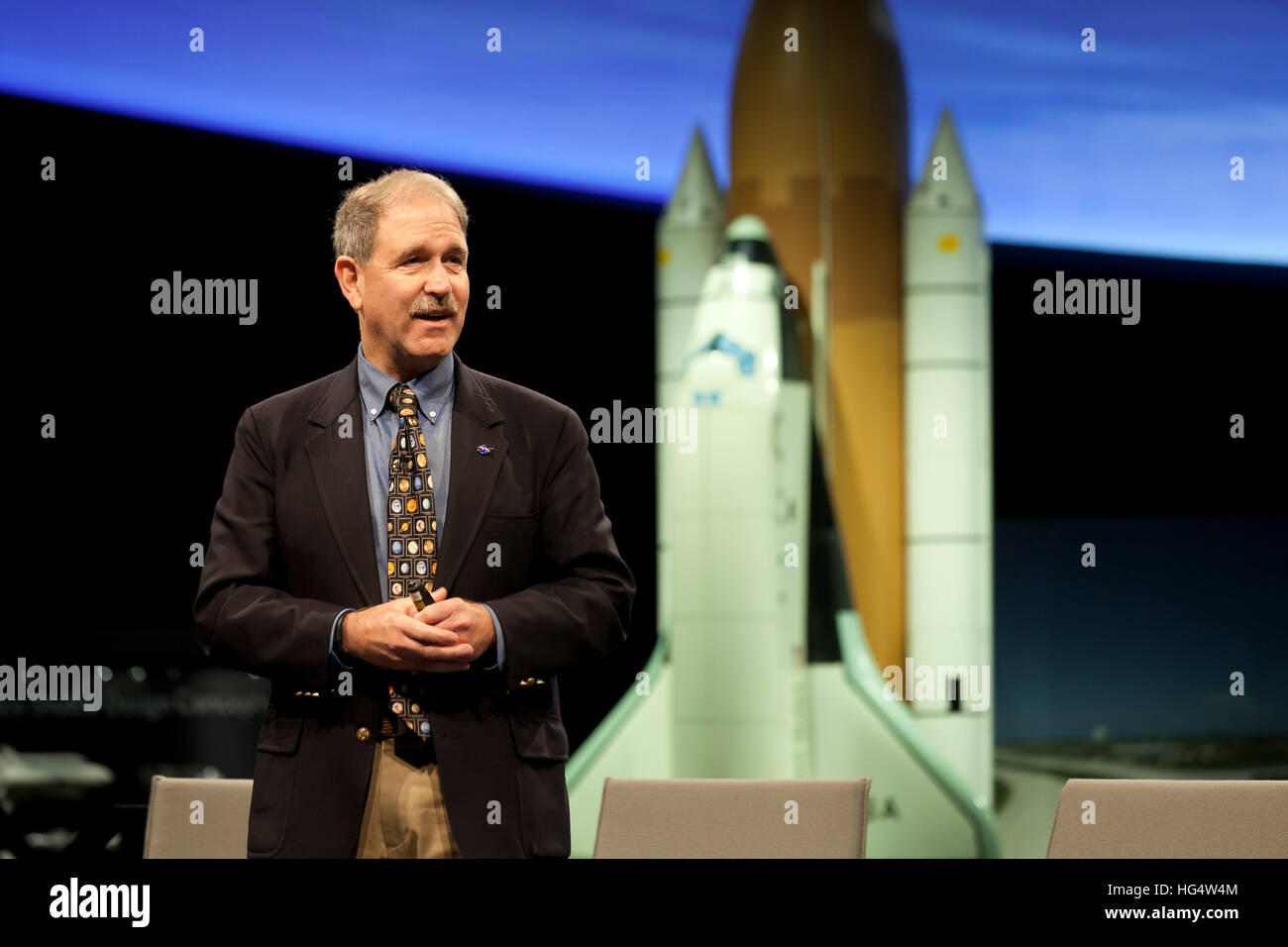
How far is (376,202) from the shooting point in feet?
5.93

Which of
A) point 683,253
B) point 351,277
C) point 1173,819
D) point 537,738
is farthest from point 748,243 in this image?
point 537,738

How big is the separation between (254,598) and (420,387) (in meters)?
0.35

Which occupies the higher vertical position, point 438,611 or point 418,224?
point 418,224

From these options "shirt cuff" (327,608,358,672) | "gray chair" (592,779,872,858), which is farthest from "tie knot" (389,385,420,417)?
"gray chair" (592,779,872,858)

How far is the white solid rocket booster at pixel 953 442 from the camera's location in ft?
21.8

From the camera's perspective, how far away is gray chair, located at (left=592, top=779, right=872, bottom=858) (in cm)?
234

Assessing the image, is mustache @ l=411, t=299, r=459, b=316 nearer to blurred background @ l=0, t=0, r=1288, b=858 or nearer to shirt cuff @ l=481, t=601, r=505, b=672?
shirt cuff @ l=481, t=601, r=505, b=672

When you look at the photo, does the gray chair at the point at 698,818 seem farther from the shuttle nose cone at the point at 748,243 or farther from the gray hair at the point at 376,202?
the shuttle nose cone at the point at 748,243

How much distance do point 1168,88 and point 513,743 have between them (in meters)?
5.84

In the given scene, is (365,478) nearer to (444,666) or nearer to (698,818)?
(444,666)

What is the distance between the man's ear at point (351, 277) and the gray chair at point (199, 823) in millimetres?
1088

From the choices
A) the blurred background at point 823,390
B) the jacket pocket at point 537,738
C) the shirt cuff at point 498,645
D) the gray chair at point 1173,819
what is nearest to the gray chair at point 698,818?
the gray chair at point 1173,819
